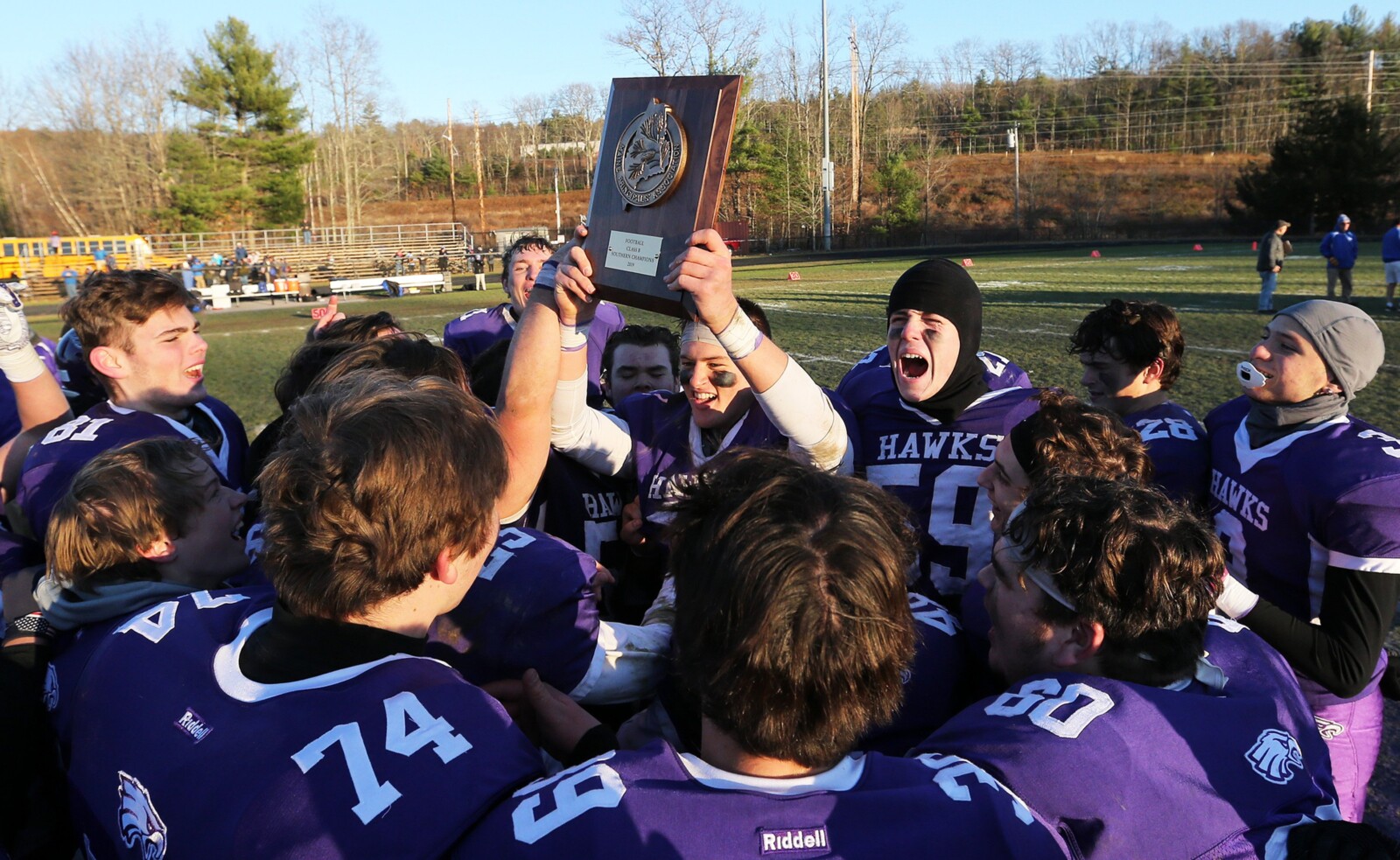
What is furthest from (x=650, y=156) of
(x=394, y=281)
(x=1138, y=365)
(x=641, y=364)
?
(x=394, y=281)

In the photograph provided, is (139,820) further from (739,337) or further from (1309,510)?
(1309,510)

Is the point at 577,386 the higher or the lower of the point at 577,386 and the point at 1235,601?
the higher

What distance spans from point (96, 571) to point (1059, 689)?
1983 millimetres

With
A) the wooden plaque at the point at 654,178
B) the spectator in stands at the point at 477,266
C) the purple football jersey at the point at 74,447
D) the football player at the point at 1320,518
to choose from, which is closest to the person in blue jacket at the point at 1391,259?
the football player at the point at 1320,518

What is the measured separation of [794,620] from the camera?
1.27 metres

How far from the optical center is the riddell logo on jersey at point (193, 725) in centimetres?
140

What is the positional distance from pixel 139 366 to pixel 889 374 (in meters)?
2.47

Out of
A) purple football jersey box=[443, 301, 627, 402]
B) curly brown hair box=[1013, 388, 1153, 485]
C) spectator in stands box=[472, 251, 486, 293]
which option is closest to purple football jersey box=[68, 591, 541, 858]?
curly brown hair box=[1013, 388, 1153, 485]

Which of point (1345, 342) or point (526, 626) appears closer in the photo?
point (526, 626)

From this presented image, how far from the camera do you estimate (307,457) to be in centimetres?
148

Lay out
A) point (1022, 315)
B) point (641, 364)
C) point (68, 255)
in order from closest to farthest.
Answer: point (641, 364) → point (1022, 315) → point (68, 255)

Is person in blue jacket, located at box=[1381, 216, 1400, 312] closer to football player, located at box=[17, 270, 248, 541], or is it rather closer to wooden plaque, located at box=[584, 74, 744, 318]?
wooden plaque, located at box=[584, 74, 744, 318]

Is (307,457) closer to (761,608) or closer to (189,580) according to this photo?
(761,608)

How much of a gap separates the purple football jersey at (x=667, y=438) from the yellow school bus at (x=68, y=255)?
40504 millimetres
